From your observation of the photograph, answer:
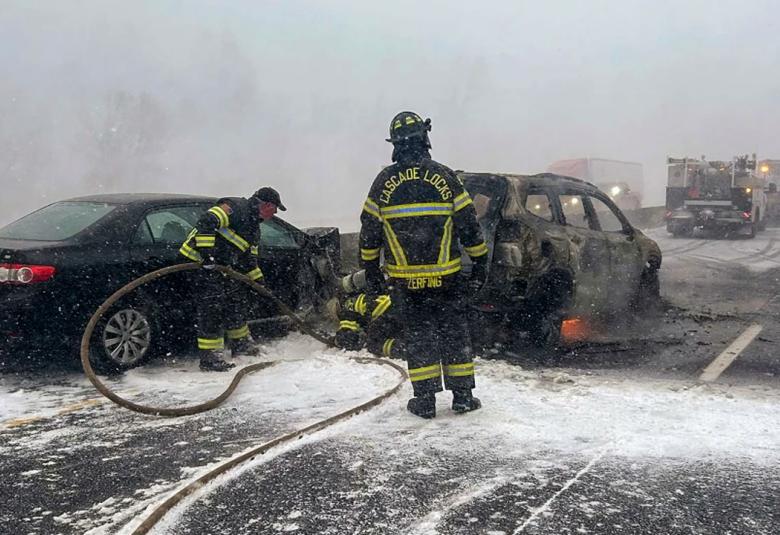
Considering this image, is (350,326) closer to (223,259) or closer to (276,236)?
(223,259)

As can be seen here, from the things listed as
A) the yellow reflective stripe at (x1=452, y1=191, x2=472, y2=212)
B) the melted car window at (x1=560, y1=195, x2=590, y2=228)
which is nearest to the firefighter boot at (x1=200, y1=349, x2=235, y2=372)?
the yellow reflective stripe at (x1=452, y1=191, x2=472, y2=212)

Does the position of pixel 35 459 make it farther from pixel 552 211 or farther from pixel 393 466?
pixel 552 211

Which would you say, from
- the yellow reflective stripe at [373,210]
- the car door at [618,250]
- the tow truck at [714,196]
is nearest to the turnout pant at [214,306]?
the yellow reflective stripe at [373,210]

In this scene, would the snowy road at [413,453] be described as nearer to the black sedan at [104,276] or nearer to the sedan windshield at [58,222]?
the black sedan at [104,276]

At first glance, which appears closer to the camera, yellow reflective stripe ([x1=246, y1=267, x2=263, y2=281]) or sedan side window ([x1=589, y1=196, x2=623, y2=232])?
yellow reflective stripe ([x1=246, y1=267, x2=263, y2=281])

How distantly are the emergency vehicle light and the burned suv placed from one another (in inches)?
135

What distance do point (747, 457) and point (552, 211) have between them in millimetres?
3317

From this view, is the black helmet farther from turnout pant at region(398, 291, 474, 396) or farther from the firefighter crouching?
the firefighter crouching

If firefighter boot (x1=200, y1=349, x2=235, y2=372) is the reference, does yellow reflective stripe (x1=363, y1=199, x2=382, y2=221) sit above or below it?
above

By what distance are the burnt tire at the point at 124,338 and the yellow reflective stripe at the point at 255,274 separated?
2.83 feet

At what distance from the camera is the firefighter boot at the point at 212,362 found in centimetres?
555

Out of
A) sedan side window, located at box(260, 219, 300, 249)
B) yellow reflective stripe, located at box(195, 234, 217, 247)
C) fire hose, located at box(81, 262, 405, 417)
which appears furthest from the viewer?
sedan side window, located at box(260, 219, 300, 249)

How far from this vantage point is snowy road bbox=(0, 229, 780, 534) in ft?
9.51

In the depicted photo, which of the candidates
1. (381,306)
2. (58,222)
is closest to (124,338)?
(58,222)
